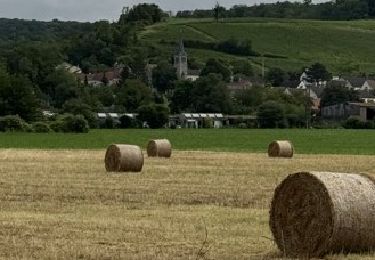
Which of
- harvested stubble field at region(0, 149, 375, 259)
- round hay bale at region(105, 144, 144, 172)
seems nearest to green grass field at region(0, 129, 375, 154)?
round hay bale at region(105, 144, 144, 172)

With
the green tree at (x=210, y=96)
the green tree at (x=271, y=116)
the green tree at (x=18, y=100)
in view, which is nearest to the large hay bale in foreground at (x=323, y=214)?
the green tree at (x=18, y=100)

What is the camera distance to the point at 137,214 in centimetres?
1838

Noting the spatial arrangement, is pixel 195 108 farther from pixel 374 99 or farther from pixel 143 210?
pixel 143 210

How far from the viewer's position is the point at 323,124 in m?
136

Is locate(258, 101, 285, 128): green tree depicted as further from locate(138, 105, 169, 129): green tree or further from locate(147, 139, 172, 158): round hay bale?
locate(147, 139, 172, 158): round hay bale

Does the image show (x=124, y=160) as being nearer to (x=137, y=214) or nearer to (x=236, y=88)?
(x=137, y=214)

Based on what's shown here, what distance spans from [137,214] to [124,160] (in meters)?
13.0

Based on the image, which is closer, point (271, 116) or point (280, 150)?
point (280, 150)

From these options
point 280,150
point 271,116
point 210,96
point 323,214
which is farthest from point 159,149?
point 210,96

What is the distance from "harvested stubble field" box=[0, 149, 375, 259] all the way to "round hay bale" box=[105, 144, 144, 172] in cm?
58

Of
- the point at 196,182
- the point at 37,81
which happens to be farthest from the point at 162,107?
the point at 196,182

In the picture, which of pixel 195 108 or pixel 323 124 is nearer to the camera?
pixel 323 124

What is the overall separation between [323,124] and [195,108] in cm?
3179

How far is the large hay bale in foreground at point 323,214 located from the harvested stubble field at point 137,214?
221mm
